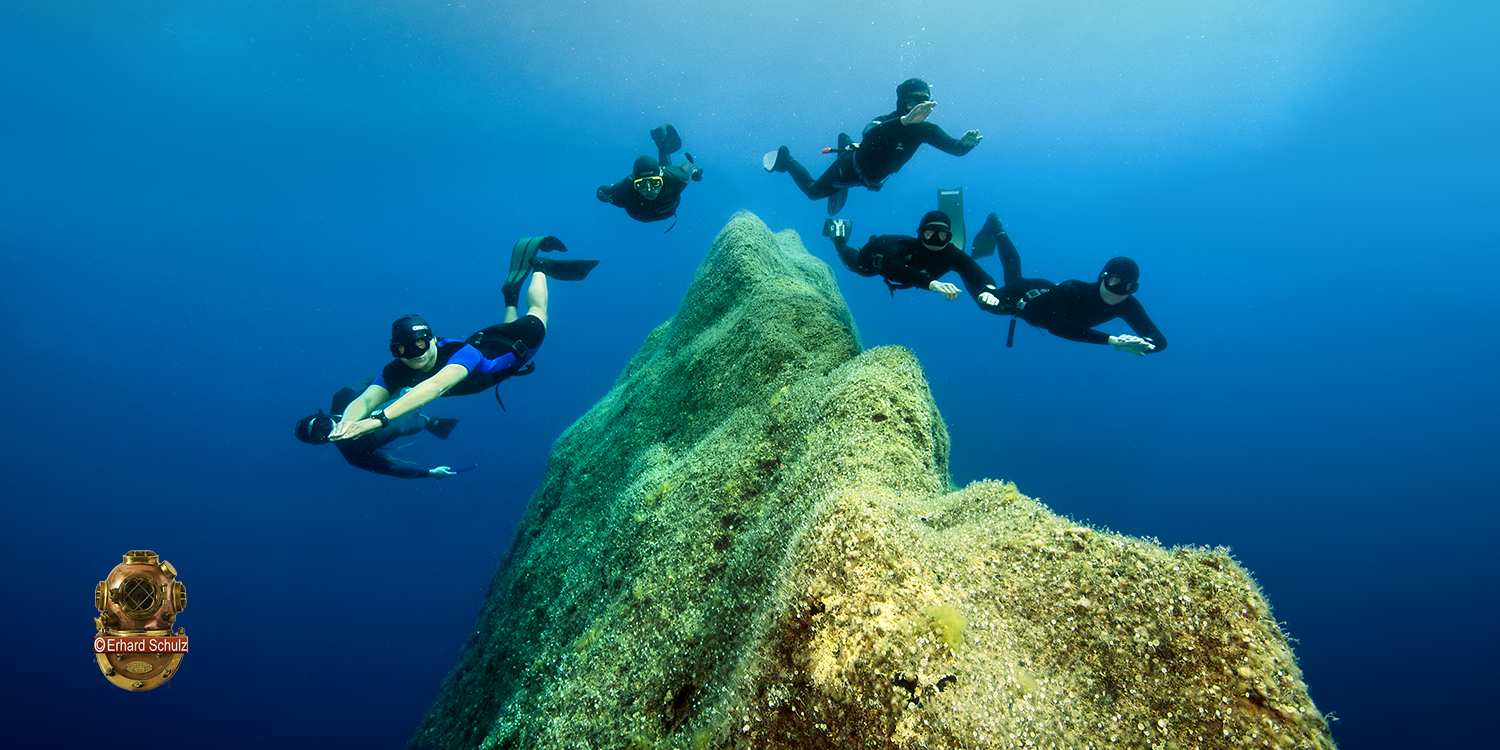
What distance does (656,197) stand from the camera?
26.7 ft

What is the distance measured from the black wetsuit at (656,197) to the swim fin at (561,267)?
3.86 feet

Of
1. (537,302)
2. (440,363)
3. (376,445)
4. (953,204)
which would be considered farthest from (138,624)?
(953,204)

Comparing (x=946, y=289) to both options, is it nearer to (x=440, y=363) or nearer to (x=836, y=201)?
(x=836, y=201)

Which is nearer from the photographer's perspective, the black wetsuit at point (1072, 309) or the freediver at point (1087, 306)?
the freediver at point (1087, 306)

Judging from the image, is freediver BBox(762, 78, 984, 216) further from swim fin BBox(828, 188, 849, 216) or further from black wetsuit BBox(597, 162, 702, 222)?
black wetsuit BBox(597, 162, 702, 222)

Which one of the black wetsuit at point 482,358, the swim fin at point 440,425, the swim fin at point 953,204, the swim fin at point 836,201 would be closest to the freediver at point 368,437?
the swim fin at point 440,425

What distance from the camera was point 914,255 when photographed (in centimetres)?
572

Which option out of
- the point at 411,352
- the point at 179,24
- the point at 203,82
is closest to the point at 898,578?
the point at 411,352

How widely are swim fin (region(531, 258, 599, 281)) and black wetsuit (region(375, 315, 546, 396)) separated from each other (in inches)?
51.6

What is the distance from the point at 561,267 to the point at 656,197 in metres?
Result: 1.95

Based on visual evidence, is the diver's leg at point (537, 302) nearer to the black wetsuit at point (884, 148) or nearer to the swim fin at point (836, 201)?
the black wetsuit at point (884, 148)

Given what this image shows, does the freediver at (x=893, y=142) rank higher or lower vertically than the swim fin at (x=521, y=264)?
higher

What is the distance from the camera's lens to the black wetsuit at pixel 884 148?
720 cm

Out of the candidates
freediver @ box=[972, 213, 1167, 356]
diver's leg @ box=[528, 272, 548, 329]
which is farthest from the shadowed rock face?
diver's leg @ box=[528, 272, 548, 329]
